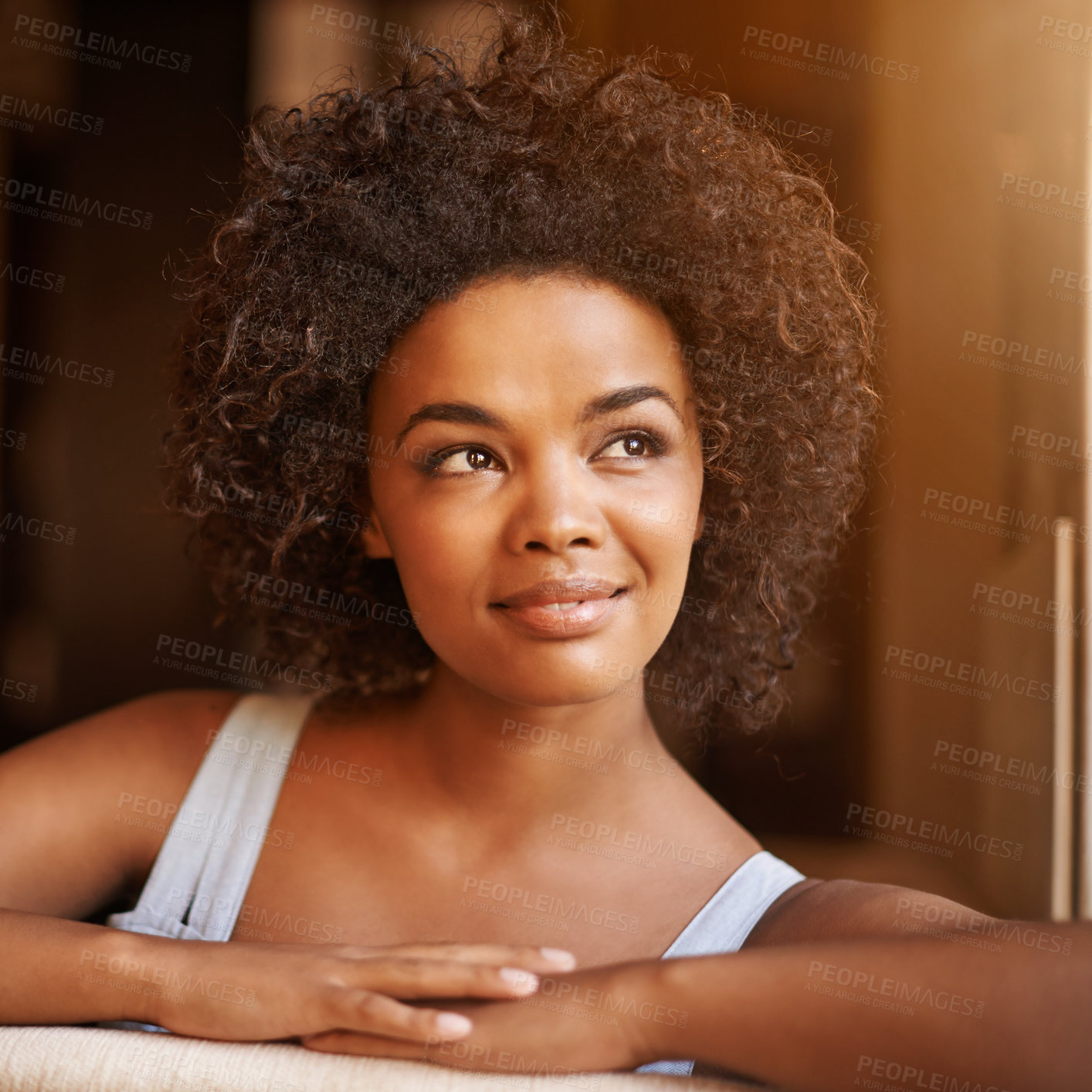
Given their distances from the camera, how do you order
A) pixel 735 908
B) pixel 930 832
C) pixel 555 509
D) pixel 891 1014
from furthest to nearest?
pixel 930 832 → pixel 735 908 → pixel 555 509 → pixel 891 1014

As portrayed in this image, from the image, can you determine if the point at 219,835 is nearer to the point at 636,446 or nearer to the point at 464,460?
the point at 464,460

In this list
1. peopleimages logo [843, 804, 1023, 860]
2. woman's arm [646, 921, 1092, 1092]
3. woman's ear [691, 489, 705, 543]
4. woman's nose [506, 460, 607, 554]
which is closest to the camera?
woman's arm [646, 921, 1092, 1092]

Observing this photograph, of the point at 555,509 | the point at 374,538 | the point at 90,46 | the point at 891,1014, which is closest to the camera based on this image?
the point at 891,1014

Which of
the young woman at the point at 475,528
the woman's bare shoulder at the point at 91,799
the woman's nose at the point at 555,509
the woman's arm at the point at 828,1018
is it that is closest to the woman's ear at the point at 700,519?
the young woman at the point at 475,528

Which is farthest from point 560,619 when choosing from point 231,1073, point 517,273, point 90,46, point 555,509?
point 90,46

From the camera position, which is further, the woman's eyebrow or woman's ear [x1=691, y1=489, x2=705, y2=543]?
woman's ear [x1=691, y1=489, x2=705, y2=543]

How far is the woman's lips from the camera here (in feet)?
3.24

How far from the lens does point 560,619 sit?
0.99 m

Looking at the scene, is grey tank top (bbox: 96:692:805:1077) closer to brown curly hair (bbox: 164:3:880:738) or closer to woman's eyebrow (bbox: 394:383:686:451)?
brown curly hair (bbox: 164:3:880:738)

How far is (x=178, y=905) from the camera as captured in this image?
1.14 m

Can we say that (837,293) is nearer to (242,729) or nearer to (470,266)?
(470,266)

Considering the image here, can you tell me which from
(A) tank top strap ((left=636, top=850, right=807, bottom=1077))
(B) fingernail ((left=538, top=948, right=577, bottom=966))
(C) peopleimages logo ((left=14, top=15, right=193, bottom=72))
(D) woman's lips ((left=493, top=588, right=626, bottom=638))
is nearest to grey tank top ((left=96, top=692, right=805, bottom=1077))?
(A) tank top strap ((left=636, top=850, right=807, bottom=1077))

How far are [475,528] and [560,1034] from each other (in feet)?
1.48

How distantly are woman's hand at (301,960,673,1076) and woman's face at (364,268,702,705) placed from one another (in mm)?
273
